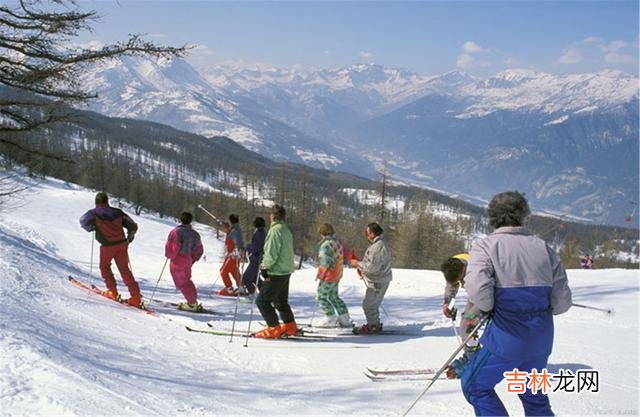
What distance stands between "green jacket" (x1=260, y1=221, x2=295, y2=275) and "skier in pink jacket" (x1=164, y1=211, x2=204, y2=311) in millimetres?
3104

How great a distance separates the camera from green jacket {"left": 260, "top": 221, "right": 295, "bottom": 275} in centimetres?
828

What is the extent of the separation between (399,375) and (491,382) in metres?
2.76

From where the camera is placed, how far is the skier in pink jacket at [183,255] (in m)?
10.8

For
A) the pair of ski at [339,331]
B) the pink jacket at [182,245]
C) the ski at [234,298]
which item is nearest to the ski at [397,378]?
the pair of ski at [339,331]

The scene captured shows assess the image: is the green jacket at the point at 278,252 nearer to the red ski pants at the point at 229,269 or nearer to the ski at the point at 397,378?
the ski at the point at 397,378

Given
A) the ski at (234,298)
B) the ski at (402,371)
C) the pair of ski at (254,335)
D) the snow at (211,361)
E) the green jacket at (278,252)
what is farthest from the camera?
the ski at (234,298)

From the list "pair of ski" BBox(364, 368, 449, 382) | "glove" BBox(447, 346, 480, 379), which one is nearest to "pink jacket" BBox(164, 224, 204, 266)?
"pair of ski" BBox(364, 368, 449, 382)

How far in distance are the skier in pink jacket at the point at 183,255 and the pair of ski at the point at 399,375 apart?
551cm

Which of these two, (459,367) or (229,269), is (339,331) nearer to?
(459,367)

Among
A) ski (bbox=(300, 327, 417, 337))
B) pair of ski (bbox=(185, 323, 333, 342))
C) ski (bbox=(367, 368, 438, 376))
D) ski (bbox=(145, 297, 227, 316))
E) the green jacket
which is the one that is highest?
the green jacket

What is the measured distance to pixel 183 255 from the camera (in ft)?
35.6

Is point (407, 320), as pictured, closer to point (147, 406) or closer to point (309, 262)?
point (147, 406)

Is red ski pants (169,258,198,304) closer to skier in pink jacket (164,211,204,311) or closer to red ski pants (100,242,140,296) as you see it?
skier in pink jacket (164,211,204,311)

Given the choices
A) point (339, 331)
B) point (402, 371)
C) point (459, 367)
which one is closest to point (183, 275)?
point (339, 331)
